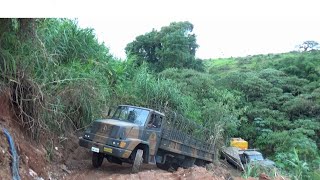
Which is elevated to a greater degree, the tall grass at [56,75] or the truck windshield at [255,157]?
the tall grass at [56,75]

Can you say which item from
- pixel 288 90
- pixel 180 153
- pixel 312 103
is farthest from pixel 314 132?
pixel 180 153

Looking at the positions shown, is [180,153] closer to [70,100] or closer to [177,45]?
[70,100]

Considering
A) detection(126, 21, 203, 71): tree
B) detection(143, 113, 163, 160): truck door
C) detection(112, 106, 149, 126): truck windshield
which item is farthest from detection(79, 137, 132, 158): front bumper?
detection(126, 21, 203, 71): tree

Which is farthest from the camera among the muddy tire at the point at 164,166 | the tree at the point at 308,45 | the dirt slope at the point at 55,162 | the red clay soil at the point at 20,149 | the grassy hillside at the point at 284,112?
the tree at the point at 308,45

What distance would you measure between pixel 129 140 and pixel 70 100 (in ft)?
7.09

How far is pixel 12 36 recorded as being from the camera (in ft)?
26.7

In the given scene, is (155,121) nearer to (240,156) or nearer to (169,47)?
(240,156)

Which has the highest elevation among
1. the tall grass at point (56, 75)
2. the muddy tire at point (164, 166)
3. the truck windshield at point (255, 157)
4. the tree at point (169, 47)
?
the tree at point (169, 47)

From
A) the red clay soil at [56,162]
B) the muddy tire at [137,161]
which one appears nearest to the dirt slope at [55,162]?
the red clay soil at [56,162]

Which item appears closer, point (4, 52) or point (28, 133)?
point (4, 52)

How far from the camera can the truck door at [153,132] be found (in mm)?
11017

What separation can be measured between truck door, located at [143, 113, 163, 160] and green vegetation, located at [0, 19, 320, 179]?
6.18 feet

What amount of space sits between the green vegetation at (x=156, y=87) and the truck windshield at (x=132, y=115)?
858 mm

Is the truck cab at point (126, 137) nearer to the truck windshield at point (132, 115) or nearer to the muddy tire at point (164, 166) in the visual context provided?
the truck windshield at point (132, 115)
